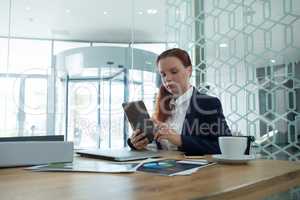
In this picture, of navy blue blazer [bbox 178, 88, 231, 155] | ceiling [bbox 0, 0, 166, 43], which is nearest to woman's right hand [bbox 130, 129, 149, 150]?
navy blue blazer [bbox 178, 88, 231, 155]

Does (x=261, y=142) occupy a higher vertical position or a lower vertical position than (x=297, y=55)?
→ lower

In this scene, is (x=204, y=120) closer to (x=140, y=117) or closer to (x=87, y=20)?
(x=140, y=117)

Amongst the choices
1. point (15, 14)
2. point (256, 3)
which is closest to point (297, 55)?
point (256, 3)

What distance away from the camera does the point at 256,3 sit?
2336mm

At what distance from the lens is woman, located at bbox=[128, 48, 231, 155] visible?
4.17 ft

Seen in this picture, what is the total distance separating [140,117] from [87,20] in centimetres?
483

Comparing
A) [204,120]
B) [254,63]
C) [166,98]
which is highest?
[254,63]

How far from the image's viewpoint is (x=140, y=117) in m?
1.26

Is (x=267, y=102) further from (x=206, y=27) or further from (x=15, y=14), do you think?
(x=15, y=14)

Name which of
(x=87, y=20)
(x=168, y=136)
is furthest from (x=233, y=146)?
(x=87, y=20)

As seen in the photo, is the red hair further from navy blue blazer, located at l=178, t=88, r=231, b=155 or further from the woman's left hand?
the woman's left hand

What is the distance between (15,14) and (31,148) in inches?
206

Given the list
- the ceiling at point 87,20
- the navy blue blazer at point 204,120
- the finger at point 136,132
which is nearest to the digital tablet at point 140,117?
the finger at point 136,132

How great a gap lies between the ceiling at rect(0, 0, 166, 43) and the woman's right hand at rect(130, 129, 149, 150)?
12.6 ft
